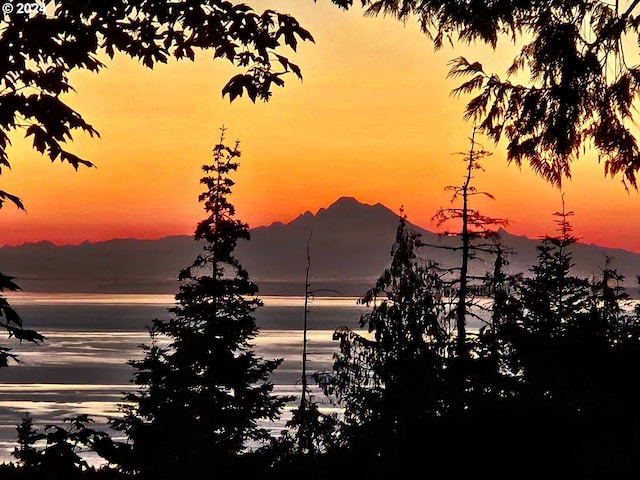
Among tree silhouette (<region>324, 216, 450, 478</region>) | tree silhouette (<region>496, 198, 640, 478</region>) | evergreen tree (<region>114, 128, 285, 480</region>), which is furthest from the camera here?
evergreen tree (<region>114, 128, 285, 480</region>)

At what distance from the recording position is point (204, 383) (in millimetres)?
23547

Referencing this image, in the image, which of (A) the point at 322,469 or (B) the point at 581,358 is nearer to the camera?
(A) the point at 322,469

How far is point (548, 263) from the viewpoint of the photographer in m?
21.8

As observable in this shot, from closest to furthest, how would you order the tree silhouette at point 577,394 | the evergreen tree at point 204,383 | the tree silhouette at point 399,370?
the tree silhouette at point 577,394
the tree silhouette at point 399,370
the evergreen tree at point 204,383

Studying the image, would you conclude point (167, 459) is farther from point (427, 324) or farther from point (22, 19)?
point (427, 324)

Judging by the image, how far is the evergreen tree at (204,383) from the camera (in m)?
10.1

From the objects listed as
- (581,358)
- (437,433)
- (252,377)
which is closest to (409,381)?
(581,358)

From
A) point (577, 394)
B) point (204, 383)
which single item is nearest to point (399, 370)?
point (577, 394)

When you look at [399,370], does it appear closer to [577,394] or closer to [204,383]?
[577,394]

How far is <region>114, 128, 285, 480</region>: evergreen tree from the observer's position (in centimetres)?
1013

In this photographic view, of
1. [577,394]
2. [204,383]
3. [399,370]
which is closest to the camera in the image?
[577,394]

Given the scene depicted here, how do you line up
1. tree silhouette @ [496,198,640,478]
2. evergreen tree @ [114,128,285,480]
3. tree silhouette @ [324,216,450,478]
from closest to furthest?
tree silhouette @ [496,198,640,478] → tree silhouette @ [324,216,450,478] → evergreen tree @ [114,128,285,480]

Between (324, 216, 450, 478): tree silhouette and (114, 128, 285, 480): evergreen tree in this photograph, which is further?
(114, 128, 285, 480): evergreen tree

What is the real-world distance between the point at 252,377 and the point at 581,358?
96.0 feet
